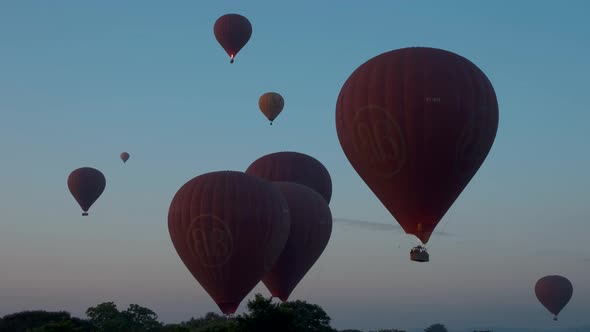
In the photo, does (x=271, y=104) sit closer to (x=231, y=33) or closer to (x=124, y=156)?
(x=231, y=33)

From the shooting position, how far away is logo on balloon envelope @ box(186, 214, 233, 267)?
55.9 m

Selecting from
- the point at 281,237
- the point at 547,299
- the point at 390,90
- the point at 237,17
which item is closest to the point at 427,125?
the point at 390,90

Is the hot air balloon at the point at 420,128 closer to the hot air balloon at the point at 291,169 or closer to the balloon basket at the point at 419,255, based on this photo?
the balloon basket at the point at 419,255

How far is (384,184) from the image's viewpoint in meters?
46.5

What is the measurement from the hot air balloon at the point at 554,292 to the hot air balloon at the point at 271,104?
29086 mm

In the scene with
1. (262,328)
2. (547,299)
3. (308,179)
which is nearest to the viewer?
(262,328)

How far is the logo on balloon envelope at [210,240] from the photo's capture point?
55.9 m

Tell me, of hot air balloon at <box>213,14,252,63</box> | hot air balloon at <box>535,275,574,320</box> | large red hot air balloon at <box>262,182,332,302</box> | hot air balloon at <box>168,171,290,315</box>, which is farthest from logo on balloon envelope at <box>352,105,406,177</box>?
hot air balloon at <box>535,275,574,320</box>

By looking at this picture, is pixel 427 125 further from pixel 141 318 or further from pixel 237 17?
pixel 141 318

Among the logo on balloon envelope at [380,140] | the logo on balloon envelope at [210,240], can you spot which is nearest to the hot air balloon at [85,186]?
the logo on balloon envelope at [210,240]

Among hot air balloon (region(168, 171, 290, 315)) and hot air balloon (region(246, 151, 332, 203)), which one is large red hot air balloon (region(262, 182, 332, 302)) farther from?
hot air balloon (region(168, 171, 290, 315))

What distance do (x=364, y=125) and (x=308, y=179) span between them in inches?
1156

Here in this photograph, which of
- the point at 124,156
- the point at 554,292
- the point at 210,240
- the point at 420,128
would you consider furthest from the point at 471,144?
the point at 124,156

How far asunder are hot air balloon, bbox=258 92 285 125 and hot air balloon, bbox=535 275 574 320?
1145 inches
